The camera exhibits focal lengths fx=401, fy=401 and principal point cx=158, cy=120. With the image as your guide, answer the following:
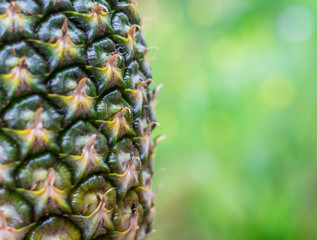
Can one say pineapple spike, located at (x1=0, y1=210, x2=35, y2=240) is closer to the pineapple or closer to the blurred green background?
the pineapple

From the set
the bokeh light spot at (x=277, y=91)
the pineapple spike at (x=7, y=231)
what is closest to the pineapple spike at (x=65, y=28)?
the pineapple spike at (x=7, y=231)

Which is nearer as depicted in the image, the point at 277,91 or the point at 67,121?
the point at 67,121

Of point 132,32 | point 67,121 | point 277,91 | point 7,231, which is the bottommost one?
point 277,91

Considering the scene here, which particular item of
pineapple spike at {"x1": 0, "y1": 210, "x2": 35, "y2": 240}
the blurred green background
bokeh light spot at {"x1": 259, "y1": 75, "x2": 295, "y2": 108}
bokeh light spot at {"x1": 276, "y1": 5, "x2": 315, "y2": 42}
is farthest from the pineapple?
bokeh light spot at {"x1": 276, "y1": 5, "x2": 315, "y2": 42}

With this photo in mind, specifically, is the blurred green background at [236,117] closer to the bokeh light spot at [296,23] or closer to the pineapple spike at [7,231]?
the bokeh light spot at [296,23]

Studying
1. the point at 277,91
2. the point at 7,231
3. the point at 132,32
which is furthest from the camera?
the point at 277,91

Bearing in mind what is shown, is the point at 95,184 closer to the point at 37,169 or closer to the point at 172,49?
the point at 37,169

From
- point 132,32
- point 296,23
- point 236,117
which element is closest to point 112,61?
point 132,32

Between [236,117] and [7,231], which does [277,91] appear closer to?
[236,117]
